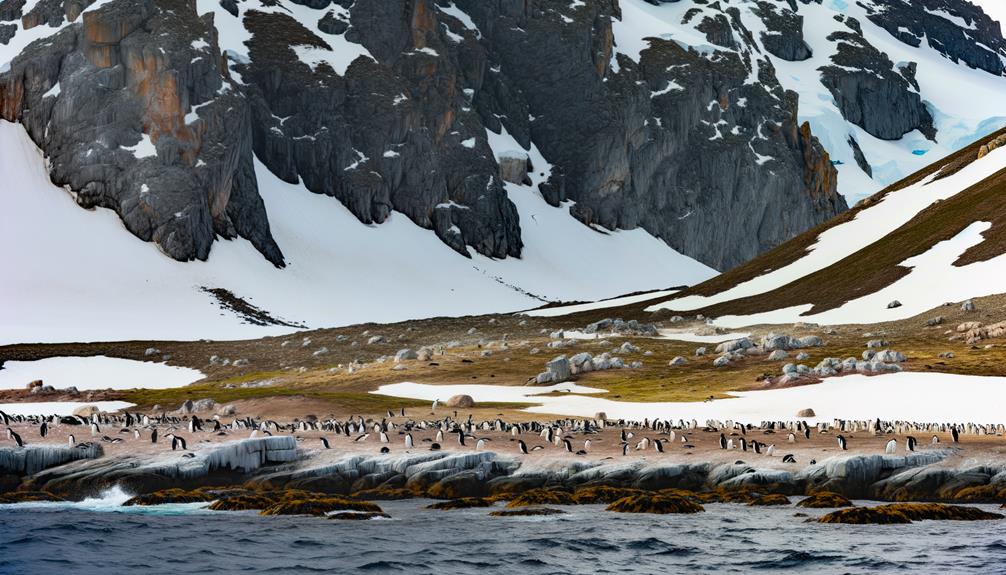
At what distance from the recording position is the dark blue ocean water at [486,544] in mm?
30000

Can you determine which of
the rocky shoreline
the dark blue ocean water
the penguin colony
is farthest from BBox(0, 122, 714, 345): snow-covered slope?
the dark blue ocean water

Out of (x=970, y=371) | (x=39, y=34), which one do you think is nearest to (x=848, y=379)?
(x=970, y=371)

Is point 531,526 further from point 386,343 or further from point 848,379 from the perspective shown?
point 386,343

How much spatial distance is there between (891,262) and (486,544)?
94471 millimetres

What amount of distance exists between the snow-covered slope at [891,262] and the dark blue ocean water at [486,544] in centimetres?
6974

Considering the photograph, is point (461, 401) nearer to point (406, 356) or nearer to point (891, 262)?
point (406, 356)

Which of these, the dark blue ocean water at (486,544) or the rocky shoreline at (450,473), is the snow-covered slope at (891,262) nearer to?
the rocky shoreline at (450,473)

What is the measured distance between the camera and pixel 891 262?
11756cm

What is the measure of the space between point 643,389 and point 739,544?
4594 centimetres

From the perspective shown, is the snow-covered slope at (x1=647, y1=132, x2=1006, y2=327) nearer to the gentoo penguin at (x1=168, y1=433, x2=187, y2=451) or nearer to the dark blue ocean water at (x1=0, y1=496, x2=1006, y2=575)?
the dark blue ocean water at (x1=0, y1=496, x2=1006, y2=575)

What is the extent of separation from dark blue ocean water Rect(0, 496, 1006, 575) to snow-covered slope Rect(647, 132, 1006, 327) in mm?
69737

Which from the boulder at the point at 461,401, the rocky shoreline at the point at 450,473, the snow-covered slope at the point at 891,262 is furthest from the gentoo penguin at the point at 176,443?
the snow-covered slope at the point at 891,262

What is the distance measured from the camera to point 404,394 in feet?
262

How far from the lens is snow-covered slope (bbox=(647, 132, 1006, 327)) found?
343ft
